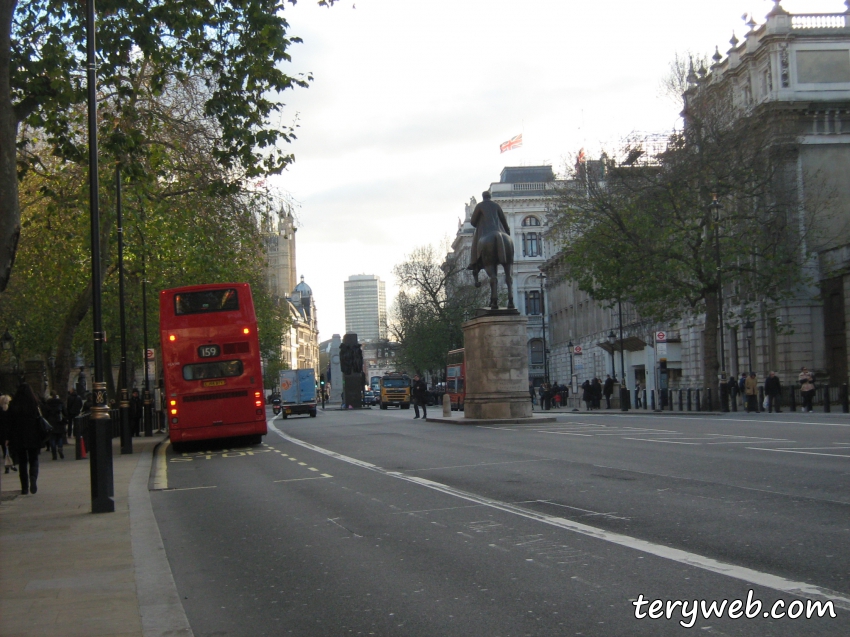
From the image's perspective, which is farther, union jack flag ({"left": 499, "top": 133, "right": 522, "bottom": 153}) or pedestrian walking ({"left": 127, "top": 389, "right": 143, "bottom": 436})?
union jack flag ({"left": 499, "top": 133, "right": 522, "bottom": 153})

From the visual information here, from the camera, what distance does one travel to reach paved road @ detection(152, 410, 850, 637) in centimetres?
611

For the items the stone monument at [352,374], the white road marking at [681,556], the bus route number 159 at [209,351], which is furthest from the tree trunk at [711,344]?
the stone monument at [352,374]

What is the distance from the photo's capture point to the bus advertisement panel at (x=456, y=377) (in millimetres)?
65375

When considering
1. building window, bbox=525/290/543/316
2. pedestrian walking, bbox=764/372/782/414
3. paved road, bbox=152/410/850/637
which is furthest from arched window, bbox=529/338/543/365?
paved road, bbox=152/410/850/637

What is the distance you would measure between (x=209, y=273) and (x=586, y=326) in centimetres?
5327

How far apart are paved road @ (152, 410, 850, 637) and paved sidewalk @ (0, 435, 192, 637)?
26 cm

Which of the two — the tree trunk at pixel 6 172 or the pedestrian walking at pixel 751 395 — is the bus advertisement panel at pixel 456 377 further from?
the tree trunk at pixel 6 172

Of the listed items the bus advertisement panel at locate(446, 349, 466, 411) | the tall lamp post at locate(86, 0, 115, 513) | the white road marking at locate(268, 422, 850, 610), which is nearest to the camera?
the white road marking at locate(268, 422, 850, 610)

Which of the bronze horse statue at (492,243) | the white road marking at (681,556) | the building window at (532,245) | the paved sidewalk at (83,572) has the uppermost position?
the building window at (532,245)

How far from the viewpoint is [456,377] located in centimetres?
6694

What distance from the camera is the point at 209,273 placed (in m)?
34.0

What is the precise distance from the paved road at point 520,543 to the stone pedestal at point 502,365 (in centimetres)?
1359

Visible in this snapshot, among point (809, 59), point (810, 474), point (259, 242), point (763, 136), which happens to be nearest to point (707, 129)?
Answer: point (763, 136)

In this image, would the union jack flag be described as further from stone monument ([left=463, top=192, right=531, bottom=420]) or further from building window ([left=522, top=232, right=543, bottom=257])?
stone monument ([left=463, top=192, right=531, bottom=420])
